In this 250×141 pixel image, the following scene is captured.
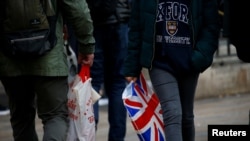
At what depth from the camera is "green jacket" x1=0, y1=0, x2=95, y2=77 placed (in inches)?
195

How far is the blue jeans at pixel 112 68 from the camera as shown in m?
6.33

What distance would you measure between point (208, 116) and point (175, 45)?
3.26 m

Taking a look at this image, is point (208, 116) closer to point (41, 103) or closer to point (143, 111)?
point (143, 111)

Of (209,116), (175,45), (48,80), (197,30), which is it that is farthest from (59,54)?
(209,116)

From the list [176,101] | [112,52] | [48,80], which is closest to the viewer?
[48,80]

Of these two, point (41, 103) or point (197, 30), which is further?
point (197, 30)

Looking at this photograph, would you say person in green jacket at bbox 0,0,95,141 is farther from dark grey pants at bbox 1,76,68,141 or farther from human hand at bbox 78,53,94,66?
human hand at bbox 78,53,94,66

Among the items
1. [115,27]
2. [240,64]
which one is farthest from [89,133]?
[240,64]

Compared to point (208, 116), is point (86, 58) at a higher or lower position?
higher

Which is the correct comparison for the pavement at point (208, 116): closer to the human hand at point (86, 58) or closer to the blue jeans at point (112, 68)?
the blue jeans at point (112, 68)

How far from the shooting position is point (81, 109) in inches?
213

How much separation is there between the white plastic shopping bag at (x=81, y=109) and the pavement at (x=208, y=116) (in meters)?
1.73

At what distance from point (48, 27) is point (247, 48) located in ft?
4.39

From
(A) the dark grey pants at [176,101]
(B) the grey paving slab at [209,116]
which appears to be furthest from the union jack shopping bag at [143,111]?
(B) the grey paving slab at [209,116]
